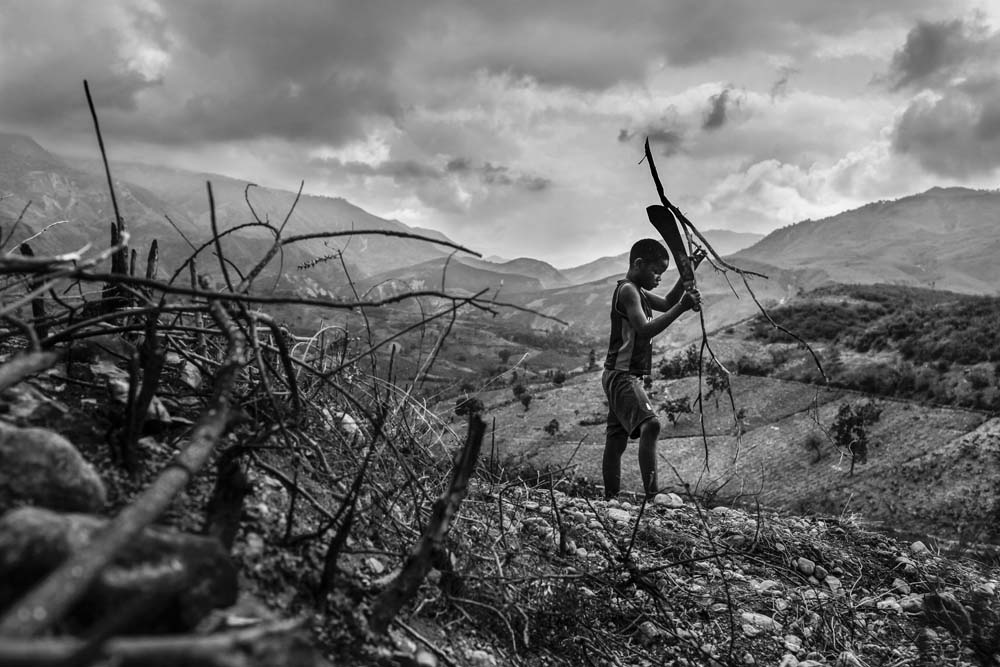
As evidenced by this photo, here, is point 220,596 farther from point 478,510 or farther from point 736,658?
point 736,658

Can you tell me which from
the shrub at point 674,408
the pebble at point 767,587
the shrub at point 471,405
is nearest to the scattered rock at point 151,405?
the shrub at point 471,405

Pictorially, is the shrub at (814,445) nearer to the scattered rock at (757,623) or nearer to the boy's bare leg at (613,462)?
the boy's bare leg at (613,462)

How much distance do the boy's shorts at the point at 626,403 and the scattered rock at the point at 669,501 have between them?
0.84 m

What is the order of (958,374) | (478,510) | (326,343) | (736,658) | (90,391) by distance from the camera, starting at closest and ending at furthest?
(90,391) → (736,658) → (478,510) → (326,343) → (958,374)

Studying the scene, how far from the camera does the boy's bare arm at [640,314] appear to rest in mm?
6047

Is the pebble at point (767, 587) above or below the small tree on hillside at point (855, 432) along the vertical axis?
above

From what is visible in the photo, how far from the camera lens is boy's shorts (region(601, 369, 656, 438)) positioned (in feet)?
21.2

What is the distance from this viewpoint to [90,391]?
7.50 ft

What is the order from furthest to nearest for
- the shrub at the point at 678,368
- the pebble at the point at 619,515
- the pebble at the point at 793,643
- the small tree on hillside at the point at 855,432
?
the shrub at the point at 678,368, the small tree on hillside at the point at 855,432, the pebble at the point at 619,515, the pebble at the point at 793,643

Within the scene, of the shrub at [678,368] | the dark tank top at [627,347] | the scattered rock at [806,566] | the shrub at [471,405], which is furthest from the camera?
the shrub at [678,368]

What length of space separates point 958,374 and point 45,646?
17552 mm

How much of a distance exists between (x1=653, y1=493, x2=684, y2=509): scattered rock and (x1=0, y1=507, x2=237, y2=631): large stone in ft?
15.6

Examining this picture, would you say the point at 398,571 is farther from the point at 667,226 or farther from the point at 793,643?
the point at 667,226

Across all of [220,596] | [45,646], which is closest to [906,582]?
[220,596]
